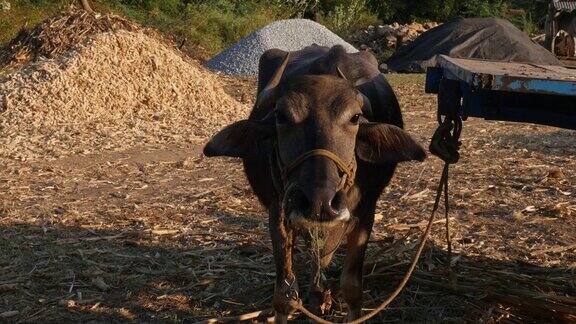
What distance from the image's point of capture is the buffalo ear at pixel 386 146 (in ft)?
13.9

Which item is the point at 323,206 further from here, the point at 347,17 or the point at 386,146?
the point at 347,17

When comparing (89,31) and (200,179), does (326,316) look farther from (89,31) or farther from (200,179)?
(89,31)

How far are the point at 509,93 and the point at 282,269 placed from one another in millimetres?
1555

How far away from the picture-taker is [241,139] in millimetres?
4340

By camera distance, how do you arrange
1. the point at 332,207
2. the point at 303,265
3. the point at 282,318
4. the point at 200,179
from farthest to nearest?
1. the point at 200,179
2. the point at 303,265
3. the point at 282,318
4. the point at 332,207

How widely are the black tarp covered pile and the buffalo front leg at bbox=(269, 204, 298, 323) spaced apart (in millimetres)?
14468

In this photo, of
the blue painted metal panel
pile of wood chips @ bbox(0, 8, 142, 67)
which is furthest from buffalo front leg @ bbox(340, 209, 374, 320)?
pile of wood chips @ bbox(0, 8, 142, 67)

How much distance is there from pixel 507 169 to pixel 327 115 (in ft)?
17.0

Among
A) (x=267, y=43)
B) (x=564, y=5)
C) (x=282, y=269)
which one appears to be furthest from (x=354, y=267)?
(x=564, y=5)

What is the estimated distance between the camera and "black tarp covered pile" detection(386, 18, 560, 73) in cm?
1881

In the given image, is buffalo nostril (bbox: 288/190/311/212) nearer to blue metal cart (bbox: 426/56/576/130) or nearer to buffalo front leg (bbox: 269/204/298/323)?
buffalo front leg (bbox: 269/204/298/323)

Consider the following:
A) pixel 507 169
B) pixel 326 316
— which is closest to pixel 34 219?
pixel 326 316

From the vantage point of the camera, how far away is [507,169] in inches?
344

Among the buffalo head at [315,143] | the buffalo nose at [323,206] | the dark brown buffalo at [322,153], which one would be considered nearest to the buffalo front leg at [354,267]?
the dark brown buffalo at [322,153]
